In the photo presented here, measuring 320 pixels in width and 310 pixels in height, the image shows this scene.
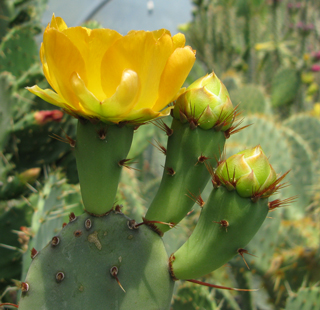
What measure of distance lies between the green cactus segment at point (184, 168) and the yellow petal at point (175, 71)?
0.08 m

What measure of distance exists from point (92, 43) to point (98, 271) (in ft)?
1.18

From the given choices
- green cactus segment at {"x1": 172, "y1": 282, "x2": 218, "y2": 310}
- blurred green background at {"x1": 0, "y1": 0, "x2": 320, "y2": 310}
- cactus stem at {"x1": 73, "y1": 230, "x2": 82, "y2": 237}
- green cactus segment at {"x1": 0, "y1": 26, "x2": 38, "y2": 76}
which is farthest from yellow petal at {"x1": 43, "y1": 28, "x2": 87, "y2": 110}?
green cactus segment at {"x1": 0, "y1": 26, "x2": 38, "y2": 76}

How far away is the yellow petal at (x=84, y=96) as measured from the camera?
0.44 metres

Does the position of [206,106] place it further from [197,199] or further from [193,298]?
[193,298]

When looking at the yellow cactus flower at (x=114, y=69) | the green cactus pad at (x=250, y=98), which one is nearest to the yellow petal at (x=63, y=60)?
the yellow cactus flower at (x=114, y=69)

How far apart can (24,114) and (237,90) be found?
1831 millimetres

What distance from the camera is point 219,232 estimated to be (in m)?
0.52

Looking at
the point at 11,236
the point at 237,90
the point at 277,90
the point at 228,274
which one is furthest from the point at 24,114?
the point at 277,90

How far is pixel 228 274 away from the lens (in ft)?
6.62

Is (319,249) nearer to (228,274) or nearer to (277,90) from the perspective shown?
(228,274)

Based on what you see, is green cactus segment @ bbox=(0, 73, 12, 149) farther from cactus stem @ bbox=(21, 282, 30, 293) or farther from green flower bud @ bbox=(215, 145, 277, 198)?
green flower bud @ bbox=(215, 145, 277, 198)

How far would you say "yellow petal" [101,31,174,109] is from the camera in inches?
18.2

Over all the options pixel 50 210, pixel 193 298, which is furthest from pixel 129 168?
pixel 193 298

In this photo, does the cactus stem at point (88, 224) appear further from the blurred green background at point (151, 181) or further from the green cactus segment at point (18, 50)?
the green cactus segment at point (18, 50)
